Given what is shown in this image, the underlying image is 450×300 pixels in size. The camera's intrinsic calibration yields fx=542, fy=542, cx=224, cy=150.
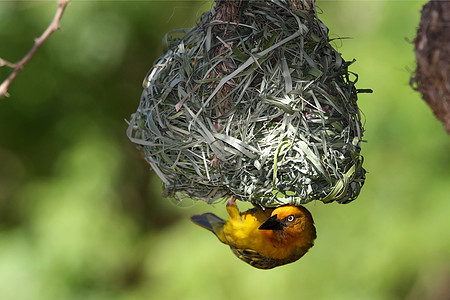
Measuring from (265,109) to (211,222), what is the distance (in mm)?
968

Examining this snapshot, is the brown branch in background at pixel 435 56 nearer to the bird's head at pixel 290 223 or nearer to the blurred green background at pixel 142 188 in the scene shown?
the bird's head at pixel 290 223

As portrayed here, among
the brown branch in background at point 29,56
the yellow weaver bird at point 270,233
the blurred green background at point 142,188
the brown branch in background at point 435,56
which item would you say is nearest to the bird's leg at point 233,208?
the yellow weaver bird at point 270,233

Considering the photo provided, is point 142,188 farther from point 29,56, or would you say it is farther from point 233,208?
point 29,56

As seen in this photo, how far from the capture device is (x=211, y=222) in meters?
2.83

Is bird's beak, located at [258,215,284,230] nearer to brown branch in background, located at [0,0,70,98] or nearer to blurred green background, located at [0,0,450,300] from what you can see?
brown branch in background, located at [0,0,70,98]

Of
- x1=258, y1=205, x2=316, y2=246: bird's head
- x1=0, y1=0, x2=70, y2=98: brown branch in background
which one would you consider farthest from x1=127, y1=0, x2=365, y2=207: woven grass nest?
x1=0, y1=0, x2=70, y2=98: brown branch in background

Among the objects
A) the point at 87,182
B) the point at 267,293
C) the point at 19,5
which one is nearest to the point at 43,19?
the point at 19,5

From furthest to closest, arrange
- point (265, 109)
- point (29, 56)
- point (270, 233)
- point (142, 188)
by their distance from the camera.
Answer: point (142, 188) → point (270, 233) → point (265, 109) → point (29, 56)

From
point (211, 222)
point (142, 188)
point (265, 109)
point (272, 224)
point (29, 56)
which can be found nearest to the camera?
point (29, 56)

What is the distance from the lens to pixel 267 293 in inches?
188

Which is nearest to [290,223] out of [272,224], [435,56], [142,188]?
[272,224]

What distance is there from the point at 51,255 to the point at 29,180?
1.16 meters

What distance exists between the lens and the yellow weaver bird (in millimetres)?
2381

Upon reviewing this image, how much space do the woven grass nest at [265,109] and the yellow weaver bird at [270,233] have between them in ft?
0.83
